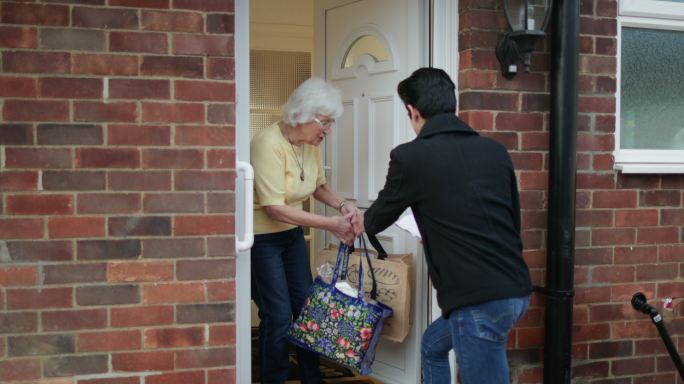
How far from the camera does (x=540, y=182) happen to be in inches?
137

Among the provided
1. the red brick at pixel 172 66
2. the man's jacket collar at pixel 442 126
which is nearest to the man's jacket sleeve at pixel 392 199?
the man's jacket collar at pixel 442 126

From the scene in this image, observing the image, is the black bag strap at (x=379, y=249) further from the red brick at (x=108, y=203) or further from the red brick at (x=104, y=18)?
the red brick at (x=104, y=18)

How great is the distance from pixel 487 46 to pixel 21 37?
6.51 ft

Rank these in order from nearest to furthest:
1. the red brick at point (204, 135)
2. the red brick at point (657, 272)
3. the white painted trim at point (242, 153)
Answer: the red brick at point (204, 135) < the white painted trim at point (242, 153) < the red brick at point (657, 272)

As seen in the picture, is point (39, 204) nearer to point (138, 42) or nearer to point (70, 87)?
point (70, 87)

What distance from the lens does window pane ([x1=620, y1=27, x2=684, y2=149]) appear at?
3670 millimetres

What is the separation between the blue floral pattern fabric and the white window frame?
1428mm

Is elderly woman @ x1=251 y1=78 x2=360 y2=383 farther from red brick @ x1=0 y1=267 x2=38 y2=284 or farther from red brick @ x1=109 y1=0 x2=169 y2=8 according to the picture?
red brick @ x1=0 y1=267 x2=38 y2=284

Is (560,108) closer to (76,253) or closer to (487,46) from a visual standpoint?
(487,46)

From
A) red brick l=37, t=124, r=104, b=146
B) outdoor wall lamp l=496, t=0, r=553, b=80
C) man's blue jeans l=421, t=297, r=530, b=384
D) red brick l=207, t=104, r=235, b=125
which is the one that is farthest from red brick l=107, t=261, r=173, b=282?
outdoor wall lamp l=496, t=0, r=553, b=80

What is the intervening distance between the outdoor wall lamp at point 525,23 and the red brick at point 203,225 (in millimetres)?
1496

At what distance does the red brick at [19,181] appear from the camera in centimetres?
270

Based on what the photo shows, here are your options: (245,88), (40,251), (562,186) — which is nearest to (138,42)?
(245,88)

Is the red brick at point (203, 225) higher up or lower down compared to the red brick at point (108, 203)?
lower down
